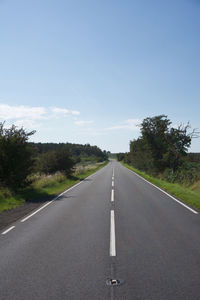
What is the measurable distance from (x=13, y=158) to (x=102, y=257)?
1140 cm

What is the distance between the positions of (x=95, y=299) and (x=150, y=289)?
2.97ft

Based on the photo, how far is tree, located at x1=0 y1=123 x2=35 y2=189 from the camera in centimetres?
1509

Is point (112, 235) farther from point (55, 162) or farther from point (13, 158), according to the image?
point (55, 162)

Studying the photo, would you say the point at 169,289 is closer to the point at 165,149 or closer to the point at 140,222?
the point at 140,222

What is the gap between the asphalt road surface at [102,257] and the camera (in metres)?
3.92

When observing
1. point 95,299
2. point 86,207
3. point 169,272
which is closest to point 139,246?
point 169,272

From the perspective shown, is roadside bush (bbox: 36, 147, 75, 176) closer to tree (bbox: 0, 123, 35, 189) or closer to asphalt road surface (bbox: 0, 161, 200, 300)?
tree (bbox: 0, 123, 35, 189)

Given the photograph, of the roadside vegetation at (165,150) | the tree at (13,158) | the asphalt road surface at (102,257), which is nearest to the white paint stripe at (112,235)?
the asphalt road surface at (102,257)

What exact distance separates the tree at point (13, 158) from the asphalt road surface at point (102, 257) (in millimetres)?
6410

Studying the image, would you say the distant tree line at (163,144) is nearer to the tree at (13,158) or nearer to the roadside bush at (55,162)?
the roadside bush at (55,162)

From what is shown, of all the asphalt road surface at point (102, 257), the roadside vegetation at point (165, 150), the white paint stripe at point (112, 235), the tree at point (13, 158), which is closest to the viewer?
the asphalt road surface at point (102, 257)

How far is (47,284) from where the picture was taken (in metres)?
4.13

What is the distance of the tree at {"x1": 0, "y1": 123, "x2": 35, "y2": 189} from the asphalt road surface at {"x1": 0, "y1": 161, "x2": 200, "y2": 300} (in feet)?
21.0

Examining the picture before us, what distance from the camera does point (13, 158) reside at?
1519 cm
